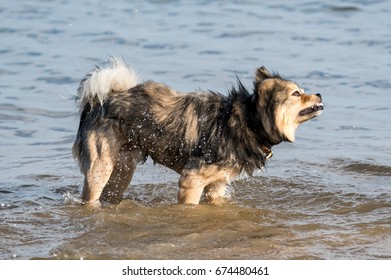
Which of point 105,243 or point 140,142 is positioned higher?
point 140,142

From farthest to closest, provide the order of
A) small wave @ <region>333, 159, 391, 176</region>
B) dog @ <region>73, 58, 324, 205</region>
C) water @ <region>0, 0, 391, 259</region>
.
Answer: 1. small wave @ <region>333, 159, 391, 176</region>
2. dog @ <region>73, 58, 324, 205</region>
3. water @ <region>0, 0, 391, 259</region>

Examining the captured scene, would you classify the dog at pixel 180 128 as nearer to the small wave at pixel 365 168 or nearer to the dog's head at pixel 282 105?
the dog's head at pixel 282 105

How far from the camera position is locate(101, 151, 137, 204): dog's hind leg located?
8508 millimetres

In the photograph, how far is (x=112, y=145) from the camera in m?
8.23

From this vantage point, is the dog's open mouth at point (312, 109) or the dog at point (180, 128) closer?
the dog's open mouth at point (312, 109)

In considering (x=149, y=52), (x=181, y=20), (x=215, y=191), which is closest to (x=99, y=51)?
(x=149, y=52)

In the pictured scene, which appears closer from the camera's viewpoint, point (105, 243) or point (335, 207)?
point (105, 243)

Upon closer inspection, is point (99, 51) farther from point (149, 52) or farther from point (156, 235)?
point (156, 235)

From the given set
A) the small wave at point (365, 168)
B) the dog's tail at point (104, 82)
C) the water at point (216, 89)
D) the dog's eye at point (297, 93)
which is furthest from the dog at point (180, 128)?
the small wave at point (365, 168)

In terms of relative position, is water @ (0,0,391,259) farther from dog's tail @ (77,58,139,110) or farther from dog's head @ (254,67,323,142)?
dog's tail @ (77,58,139,110)

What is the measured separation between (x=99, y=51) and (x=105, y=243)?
8.22m

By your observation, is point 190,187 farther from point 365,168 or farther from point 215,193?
point 365,168

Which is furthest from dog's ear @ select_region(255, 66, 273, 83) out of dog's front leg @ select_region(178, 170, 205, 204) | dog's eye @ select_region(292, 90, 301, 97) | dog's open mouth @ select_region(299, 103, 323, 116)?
dog's front leg @ select_region(178, 170, 205, 204)

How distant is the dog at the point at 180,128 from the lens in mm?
8047
